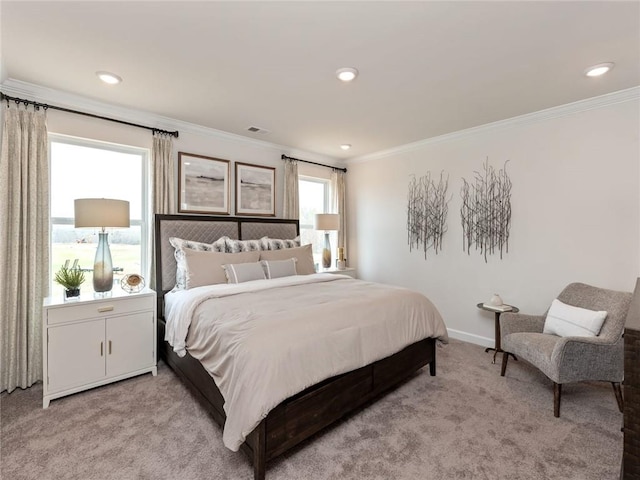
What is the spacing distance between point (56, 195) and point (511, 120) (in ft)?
15.9

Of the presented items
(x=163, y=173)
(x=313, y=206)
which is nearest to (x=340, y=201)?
(x=313, y=206)

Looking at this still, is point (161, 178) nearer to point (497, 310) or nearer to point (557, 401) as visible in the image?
point (497, 310)

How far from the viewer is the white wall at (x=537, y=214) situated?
2834 mm

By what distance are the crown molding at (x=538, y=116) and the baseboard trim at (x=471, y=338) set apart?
8.28 feet

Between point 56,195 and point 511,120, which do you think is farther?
point 511,120

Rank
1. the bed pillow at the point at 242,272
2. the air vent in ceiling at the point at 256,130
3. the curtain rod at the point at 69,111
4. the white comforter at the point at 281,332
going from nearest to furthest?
1. the white comforter at the point at 281,332
2. the curtain rod at the point at 69,111
3. the bed pillow at the point at 242,272
4. the air vent in ceiling at the point at 256,130

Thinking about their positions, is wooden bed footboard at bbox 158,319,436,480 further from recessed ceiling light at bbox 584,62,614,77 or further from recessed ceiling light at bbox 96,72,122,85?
recessed ceiling light at bbox 584,62,614,77

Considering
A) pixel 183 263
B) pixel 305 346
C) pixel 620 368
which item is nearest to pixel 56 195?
pixel 183 263

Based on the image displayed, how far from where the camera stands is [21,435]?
2029mm

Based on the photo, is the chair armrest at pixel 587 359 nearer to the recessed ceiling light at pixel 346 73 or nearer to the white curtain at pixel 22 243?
the recessed ceiling light at pixel 346 73

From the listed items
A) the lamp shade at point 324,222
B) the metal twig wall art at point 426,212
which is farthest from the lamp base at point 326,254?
the metal twig wall art at point 426,212

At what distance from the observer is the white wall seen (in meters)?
2.83

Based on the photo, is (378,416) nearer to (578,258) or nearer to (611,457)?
(611,457)

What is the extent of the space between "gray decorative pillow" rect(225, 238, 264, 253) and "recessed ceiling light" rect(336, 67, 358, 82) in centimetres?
209
